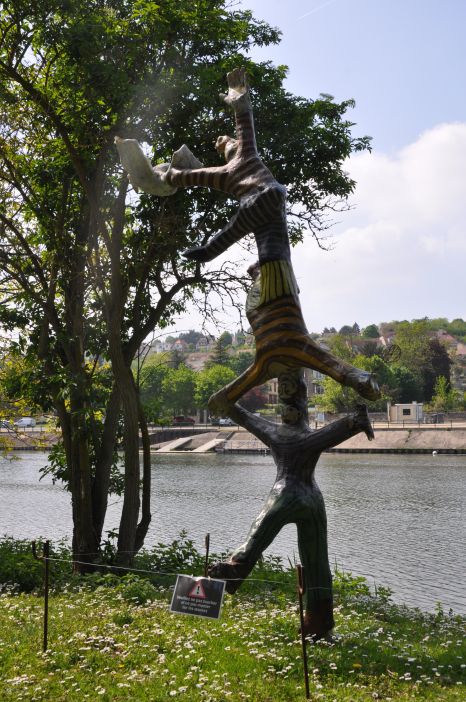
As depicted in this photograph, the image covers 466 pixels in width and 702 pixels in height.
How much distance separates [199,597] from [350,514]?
56.8 feet

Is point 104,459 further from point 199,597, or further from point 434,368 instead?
point 434,368

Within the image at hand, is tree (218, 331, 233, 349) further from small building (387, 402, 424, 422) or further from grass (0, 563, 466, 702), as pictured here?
small building (387, 402, 424, 422)

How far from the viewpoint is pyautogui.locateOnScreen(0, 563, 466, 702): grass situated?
593 cm

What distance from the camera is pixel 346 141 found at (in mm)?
12531

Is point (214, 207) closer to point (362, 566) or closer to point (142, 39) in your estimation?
point (142, 39)

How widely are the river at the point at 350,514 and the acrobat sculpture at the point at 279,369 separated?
5.96m

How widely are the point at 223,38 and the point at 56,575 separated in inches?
338

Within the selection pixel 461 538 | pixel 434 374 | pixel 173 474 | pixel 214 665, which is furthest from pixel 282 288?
pixel 434 374

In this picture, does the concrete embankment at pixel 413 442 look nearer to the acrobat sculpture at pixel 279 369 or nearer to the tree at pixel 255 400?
the tree at pixel 255 400

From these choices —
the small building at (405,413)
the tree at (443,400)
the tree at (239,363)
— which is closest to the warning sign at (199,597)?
the small building at (405,413)

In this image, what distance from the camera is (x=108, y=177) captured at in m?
11.5

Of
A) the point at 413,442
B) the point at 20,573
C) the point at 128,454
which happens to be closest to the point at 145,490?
the point at 128,454

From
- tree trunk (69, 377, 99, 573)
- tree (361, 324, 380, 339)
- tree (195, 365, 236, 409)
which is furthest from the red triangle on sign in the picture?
tree (361, 324, 380, 339)

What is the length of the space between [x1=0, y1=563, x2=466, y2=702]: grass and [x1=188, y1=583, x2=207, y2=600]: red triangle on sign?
59cm
